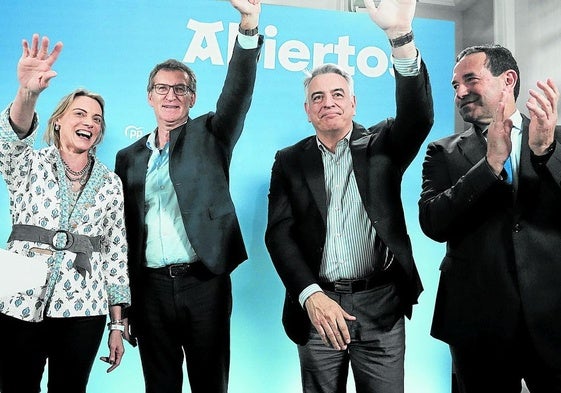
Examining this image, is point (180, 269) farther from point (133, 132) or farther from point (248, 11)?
point (248, 11)

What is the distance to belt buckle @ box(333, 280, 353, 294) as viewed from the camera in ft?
7.91

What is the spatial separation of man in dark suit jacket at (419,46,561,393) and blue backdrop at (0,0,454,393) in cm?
115

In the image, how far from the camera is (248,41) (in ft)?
8.38

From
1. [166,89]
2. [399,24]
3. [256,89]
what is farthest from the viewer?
[256,89]

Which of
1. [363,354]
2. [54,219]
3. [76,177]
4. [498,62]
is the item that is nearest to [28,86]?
[76,177]

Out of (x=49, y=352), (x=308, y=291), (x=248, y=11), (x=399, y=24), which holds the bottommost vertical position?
(x=49, y=352)

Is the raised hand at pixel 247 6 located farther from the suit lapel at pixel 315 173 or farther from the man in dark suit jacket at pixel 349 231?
the suit lapel at pixel 315 173

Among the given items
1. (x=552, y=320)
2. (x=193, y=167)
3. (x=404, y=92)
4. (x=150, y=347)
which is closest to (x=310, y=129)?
(x=193, y=167)

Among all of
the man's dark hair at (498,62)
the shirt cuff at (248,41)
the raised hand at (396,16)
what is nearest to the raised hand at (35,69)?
the shirt cuff at (248,41)

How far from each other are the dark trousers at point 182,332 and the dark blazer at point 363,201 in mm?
356

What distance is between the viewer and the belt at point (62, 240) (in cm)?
237

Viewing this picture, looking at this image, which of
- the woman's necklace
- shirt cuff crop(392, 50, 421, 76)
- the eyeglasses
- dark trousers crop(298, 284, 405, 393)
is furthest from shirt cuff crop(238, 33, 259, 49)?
dark trousers crop(298, 284, 405, 393)

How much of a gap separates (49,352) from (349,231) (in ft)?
4.16

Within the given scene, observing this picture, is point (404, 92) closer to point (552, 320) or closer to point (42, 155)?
point (552, 320)
